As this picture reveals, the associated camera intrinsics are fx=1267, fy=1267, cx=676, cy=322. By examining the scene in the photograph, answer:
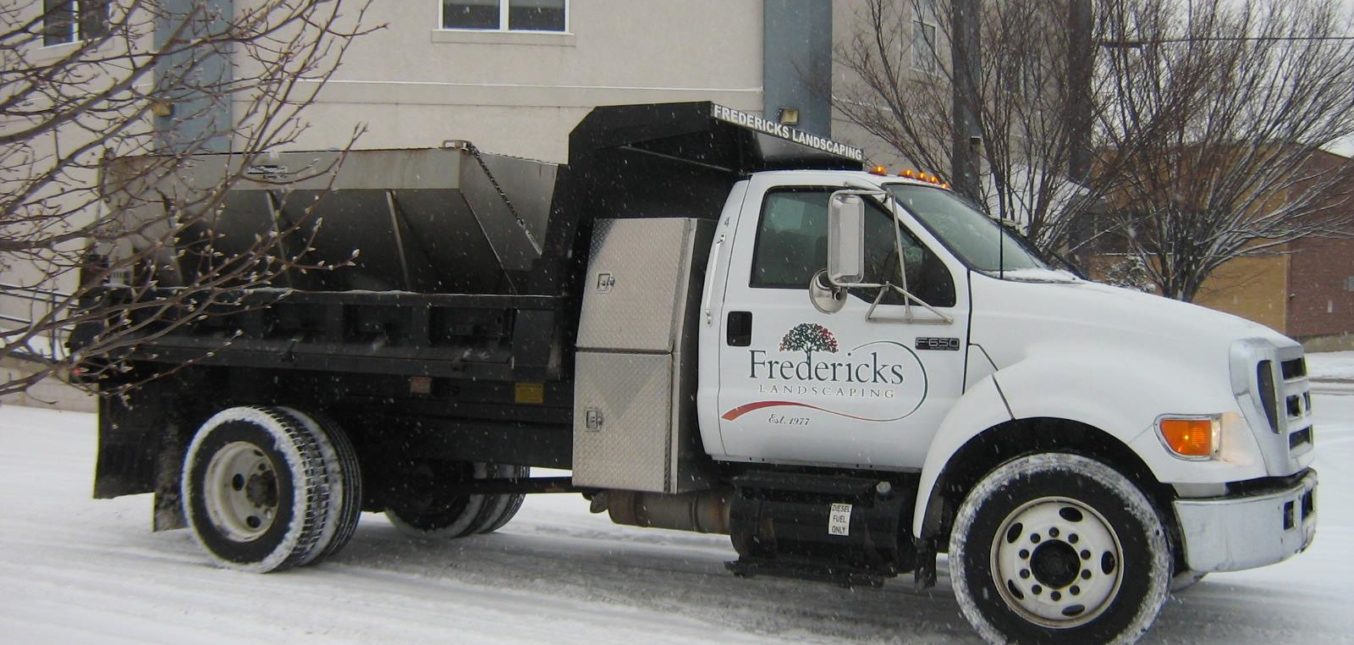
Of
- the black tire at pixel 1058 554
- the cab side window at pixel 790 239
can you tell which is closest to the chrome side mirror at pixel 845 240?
the cab side window at pixel 790 239

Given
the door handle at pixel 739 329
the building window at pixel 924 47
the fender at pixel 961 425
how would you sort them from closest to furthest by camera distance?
the fender at pixel 961 425 < the door handle at pixel 739 329 < the building window at pixel 924 47

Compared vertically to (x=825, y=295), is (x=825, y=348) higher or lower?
lower

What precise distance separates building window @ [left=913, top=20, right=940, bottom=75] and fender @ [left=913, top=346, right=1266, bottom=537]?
24.4 ft

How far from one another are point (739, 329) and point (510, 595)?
6.64 feet

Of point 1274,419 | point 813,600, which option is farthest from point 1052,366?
point 813,600

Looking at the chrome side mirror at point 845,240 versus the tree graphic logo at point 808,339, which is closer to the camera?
the chrome side mirror at point 845,240

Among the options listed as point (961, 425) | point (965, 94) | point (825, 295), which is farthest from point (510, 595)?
point (965, 94)

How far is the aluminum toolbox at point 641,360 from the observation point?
6.54 metres

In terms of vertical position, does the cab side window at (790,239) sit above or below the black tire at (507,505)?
above

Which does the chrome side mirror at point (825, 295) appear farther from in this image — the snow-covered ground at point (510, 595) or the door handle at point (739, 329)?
the snow-covered ground at point (510, 595)

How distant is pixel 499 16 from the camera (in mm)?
15477

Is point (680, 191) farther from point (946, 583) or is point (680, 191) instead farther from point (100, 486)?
point (100, 486)

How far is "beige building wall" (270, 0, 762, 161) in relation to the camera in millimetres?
15320

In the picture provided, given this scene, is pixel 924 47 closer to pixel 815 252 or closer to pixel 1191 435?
pixel 815 252
